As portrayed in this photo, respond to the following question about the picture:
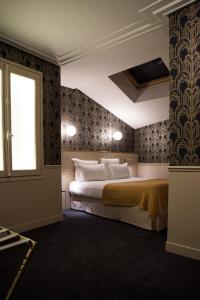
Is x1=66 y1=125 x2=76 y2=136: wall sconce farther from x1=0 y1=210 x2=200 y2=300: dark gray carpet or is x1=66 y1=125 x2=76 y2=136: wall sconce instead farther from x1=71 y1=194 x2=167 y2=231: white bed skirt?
x1=0 y1=210 x2=200 y2=300: dark gray carpet

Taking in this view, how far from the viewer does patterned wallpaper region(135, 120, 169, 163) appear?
5387mm

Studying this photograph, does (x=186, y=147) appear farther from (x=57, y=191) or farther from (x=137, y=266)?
(x=57, y=191)

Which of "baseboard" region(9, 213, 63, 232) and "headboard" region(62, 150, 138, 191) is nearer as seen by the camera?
"baseboard" region(9, 213, 63, 232)

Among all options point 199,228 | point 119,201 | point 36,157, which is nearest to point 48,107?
Answer: point 36,157

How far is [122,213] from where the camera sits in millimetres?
3297

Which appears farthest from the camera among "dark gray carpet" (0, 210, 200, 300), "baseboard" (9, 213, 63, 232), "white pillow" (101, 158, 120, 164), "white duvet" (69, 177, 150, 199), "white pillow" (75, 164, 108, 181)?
"white pillow" (101, 158, 120, 164)

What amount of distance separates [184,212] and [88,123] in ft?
10.1

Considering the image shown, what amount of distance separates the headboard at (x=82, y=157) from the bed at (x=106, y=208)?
0.50 ft

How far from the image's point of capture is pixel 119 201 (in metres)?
3.25

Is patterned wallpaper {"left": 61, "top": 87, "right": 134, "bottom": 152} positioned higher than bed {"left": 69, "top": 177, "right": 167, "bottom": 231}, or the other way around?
patterned wallpaper {"left": 61, "top": 87, "right": 134, "bottom": 152}

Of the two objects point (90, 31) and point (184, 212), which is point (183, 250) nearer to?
point (184, 212)

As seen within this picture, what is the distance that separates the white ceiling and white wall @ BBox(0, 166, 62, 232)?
167cm

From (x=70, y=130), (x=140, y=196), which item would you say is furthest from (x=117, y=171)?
(x=140, y=196)

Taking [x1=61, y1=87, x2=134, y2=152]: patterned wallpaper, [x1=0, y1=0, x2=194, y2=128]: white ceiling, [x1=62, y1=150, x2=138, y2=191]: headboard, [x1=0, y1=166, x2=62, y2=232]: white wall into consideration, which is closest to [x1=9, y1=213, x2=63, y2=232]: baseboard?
[x1=0, y1=166, x2=62, y2=232]: white wall
